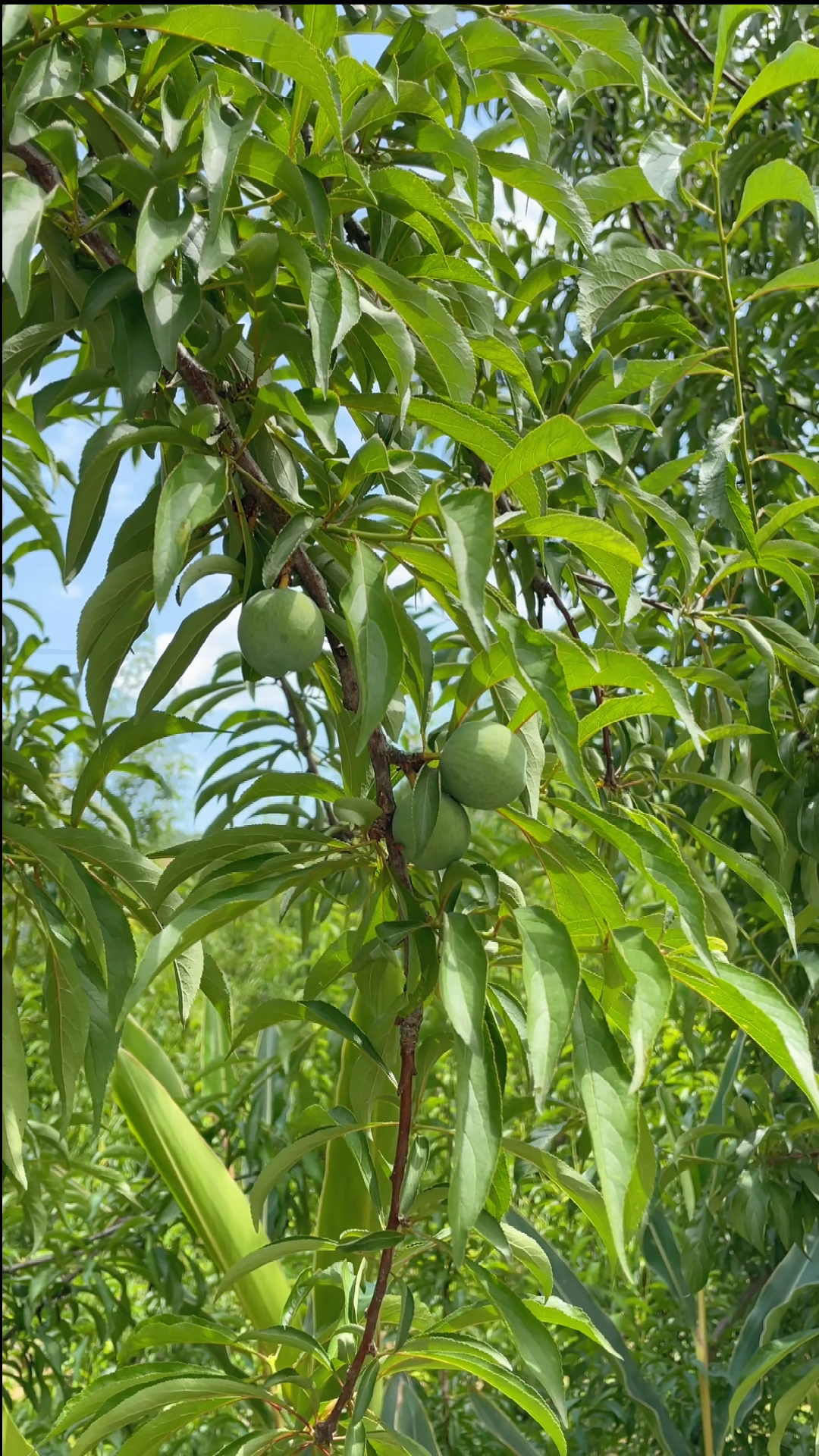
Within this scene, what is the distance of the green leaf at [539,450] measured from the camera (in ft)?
1.42

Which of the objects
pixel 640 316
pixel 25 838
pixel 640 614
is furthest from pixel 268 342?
pixel 640 614

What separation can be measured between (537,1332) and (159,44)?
566 mm

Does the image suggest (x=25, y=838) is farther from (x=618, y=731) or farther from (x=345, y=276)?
(x=618, y=731)

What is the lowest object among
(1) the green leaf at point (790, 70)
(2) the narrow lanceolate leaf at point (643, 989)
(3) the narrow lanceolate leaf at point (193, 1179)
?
(3) the narrow lanceolate leaf at point (193, 1179)

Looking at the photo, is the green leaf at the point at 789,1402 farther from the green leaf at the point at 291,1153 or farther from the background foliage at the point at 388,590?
the green leaf at the point at 291,1153

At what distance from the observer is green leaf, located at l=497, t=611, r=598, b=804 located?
418mm

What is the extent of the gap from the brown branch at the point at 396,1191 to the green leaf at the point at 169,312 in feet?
1.00

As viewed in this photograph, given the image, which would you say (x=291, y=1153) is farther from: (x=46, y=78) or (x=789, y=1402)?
(x=789, y=1402)

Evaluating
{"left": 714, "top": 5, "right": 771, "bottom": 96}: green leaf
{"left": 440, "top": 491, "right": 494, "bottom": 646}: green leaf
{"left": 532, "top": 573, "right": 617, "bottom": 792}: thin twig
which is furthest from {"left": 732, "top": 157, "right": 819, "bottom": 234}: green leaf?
{"left": 440, "top": 491, "right": 494, "bottom": 646}: green leaf

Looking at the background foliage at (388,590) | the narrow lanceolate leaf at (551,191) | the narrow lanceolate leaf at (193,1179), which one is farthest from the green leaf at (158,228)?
the narrow lanceolate leaf at (193,1179)

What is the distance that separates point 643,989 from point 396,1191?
19 cm

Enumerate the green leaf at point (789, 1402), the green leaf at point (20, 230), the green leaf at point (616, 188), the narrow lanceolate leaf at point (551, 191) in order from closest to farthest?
the green leaf at point (20, 230), the narrow lanceolate leaf at point (551, 191), the green leaf at point (616, 188), the green leaf at point (789, 1402)

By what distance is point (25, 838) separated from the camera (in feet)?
1.86

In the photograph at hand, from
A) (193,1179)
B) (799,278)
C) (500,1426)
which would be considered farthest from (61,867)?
(500,1426)
